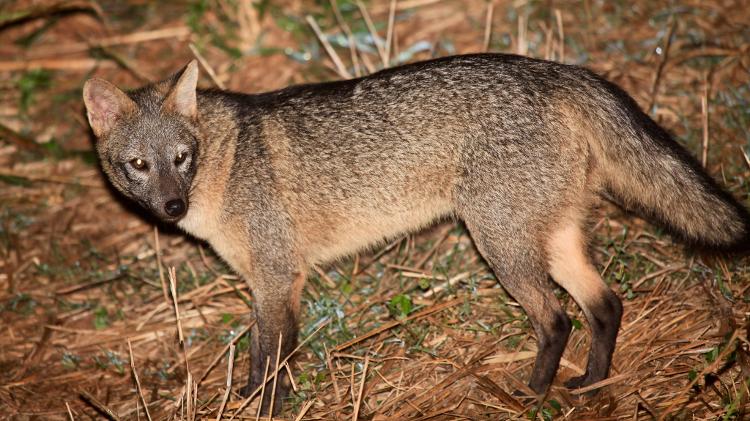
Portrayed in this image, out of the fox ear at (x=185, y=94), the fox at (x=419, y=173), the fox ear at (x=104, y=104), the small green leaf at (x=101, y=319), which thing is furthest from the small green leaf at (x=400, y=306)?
the small green leaf at (x=101, y=319)

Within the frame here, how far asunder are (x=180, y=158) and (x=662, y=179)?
3319 mm

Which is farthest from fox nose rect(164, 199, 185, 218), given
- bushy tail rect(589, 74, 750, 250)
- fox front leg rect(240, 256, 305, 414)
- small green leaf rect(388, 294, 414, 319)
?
bushy tail rect(589, 74, 750, 250)

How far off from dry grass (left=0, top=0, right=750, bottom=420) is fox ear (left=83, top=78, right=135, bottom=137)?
126 cm

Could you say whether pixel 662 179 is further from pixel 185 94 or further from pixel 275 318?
pixel 185 94

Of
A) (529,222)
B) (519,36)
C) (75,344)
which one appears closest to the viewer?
(529,222)

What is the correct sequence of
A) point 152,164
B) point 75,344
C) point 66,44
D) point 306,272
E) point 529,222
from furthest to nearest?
1. point 66,44
2. point 75,344
3. point 306,272
4. point 152,164
5. point 529,222

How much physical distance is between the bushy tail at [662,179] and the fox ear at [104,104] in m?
3.30

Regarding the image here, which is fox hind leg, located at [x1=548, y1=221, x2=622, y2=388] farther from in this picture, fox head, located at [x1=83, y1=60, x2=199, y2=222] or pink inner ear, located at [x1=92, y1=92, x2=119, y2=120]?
pink inner ear, located at [x1=92, y1=92, x2=119, y2=120]

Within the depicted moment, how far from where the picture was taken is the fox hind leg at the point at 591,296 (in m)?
5.09

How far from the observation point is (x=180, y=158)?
5.40m

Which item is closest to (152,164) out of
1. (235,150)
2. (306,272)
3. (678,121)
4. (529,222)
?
(235,150)

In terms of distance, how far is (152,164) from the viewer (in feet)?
17.4

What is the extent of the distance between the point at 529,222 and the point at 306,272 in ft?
5.72

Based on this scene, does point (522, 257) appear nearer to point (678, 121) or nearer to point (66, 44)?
point (678, 121)
